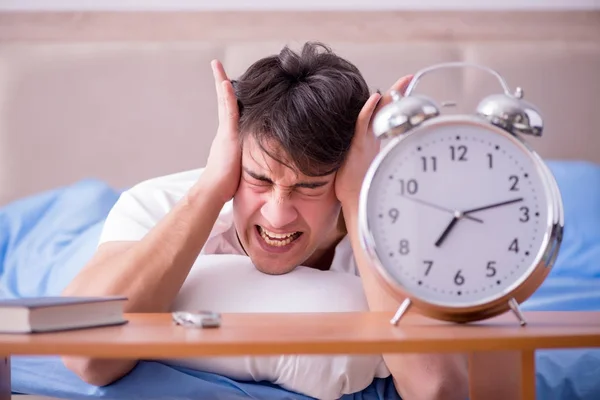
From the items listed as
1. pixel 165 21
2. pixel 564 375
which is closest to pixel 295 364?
pixel 564 375

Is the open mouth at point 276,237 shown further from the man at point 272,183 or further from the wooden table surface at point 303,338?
the wooden table surface at point 303,338

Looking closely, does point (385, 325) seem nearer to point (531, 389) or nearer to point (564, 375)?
point (531, 389)

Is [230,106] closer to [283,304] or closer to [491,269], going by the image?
[283,304]

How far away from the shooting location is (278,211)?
164 cm

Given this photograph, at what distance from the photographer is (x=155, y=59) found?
3.12 meters

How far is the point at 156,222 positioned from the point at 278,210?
16.8 inches

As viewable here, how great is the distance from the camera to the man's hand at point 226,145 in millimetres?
1679

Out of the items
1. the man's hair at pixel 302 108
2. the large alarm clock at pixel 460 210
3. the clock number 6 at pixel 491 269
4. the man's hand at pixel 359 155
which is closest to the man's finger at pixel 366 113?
the man's hand at pixel 359 155

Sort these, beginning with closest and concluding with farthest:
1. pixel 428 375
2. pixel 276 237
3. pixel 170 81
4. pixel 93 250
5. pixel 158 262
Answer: pixel 428 375 < pixel 158 262 < pixel 276 237 < pixel 93 250 < pixel 170 81

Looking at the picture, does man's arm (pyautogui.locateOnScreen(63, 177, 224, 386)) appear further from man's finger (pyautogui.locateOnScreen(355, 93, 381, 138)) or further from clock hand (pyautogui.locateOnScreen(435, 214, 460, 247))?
clock hand (pyautogui.locateOnScreen(435, 214, 460, 247))

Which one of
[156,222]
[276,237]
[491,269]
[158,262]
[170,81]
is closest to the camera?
[491,269]

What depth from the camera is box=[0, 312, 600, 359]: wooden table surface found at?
931 mm

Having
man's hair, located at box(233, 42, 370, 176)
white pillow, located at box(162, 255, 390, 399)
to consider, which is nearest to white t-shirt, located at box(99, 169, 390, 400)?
white pillow, located at box(162, 255, 390, 399)

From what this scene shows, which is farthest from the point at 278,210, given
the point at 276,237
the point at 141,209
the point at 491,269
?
the point at 491,269
